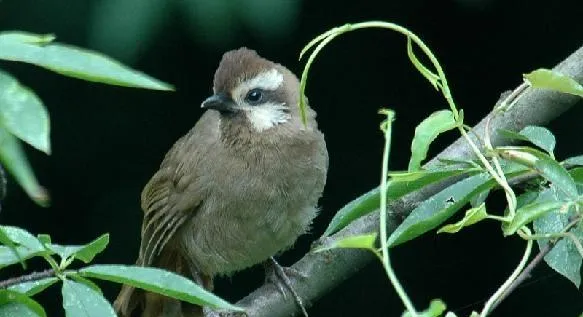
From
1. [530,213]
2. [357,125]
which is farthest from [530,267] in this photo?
[357,125]

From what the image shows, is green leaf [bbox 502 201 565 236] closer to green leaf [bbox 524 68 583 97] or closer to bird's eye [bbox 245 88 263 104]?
green leaf [bbox 524 68 583 97]

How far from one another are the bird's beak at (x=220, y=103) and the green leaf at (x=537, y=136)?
1391 millimetres

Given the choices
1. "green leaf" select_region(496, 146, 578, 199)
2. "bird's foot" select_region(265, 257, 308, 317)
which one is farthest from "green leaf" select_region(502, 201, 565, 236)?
"bird's foot" select_region(265, 257, 308, 317)

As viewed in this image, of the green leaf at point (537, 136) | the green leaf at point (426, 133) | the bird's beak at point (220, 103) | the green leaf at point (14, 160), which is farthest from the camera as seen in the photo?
the bird's beak at point (220, 103)

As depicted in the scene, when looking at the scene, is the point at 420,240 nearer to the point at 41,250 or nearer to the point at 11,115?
the point at 41,250

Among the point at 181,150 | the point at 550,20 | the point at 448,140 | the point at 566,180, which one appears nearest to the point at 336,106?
the point at 448,140

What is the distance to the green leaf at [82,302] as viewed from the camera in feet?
3.43

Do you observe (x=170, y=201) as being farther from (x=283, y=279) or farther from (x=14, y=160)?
(x=14, y=160)

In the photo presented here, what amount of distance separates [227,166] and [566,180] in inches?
68.7

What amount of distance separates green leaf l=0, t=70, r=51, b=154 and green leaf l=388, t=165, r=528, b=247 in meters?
0.44

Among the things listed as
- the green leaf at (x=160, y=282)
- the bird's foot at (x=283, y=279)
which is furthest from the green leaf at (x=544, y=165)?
the bird's foot at (x=283, y=279)

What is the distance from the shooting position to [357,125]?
4012 millimetres

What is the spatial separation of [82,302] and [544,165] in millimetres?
454

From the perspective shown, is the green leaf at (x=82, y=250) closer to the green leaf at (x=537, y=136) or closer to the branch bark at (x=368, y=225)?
the green leaf at (x=537, y=136)
